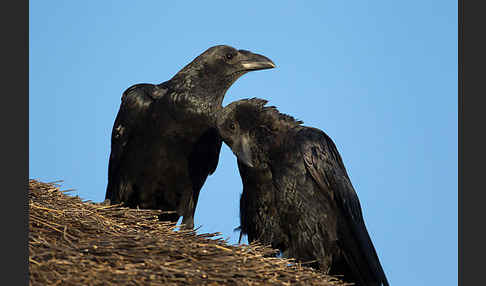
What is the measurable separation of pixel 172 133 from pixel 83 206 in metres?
2.07

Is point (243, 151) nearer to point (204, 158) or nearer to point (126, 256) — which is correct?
point (204, 158)

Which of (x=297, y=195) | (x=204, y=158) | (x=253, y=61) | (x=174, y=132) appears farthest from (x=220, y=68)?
(x=297, y=195)

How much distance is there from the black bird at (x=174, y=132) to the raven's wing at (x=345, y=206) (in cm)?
159

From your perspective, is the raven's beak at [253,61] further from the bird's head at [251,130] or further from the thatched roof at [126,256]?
the thatched roof at [126,256]

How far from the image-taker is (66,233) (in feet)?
Result: 17.1

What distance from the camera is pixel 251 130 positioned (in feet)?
23.5

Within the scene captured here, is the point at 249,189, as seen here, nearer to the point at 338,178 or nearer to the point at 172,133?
the point at 338,178

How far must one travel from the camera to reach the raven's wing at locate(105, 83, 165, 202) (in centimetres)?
842

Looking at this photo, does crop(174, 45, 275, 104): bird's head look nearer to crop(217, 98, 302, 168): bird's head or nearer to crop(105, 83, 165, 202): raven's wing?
crop(105, 83, 165, 202): raven's wing

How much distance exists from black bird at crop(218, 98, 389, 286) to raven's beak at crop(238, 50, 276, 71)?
3.57 feet

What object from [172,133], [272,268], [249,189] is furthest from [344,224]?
[172,133]

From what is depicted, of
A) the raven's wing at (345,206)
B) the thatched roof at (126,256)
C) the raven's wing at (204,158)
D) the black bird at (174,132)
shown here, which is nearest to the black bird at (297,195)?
the raven's wing at (345,206)

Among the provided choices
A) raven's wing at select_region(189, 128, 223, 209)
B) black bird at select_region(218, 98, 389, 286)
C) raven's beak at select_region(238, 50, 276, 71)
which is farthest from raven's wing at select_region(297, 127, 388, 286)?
raven's wing at select_region(189, 128, 223, 209)

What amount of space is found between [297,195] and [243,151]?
2.64 ft
